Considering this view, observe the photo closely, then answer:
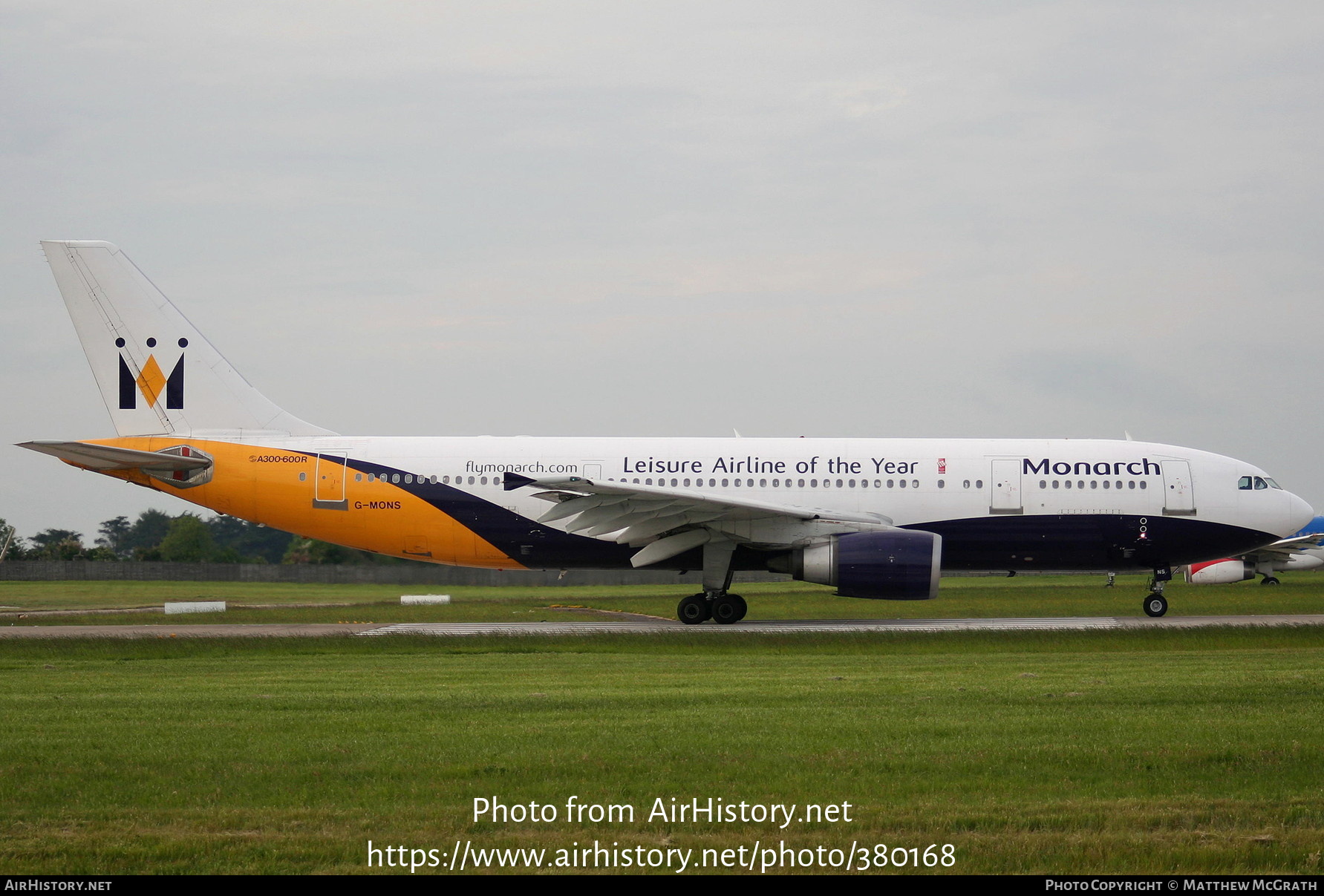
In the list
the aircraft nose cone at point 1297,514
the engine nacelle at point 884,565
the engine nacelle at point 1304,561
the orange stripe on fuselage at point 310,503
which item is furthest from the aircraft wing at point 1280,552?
the orange stripe on fuselage at point 310,503

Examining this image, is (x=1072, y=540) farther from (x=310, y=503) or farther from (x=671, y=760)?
(x=671, y=760)

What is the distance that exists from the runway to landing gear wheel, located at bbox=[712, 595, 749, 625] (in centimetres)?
19

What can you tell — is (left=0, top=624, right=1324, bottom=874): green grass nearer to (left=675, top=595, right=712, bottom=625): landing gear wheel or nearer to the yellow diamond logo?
(left=675, top=595, right=712, bottom=625): landing gear wheel

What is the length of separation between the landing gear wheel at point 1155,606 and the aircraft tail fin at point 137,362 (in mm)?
16924

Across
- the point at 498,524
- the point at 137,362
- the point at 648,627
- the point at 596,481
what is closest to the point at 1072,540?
the point at 648,627

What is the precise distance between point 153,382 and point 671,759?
743 inches

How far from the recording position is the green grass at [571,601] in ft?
81.7

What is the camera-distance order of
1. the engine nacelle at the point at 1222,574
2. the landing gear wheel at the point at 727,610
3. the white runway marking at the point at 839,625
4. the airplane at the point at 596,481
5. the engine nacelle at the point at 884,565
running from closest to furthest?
1. the white runway marking at the point at 839,625
2. the engine nacelle at the point at 884,565
3. the landing gear wheel at the point at 727,610
4. the airplane at the point at 596,481
5. the engine nacelle at the point at 1222,574

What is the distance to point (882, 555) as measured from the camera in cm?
2072

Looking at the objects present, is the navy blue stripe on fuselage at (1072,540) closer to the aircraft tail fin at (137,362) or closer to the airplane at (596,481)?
the airplane at (596,481)

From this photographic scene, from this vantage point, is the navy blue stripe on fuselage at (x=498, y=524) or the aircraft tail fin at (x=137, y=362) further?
the aircraft tail fin at (x=137, y=362)

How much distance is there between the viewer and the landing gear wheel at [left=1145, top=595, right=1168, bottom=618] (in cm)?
2348
